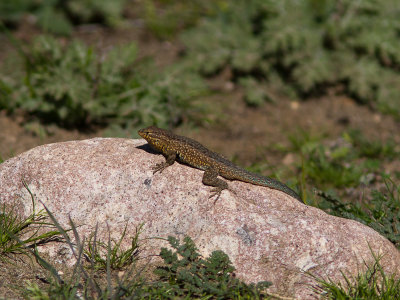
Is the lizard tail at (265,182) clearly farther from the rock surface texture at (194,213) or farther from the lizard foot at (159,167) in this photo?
the lizard foot at (159,167)

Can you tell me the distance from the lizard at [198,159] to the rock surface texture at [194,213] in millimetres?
94

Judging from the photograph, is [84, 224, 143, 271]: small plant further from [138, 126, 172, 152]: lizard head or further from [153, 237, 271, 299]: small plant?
[138, 126, 172, 152]: lizard head

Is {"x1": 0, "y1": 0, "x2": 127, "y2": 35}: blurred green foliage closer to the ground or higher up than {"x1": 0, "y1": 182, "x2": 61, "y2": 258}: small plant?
higher up

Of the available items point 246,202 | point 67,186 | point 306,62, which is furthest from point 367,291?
point 306,62

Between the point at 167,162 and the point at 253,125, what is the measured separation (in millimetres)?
4264

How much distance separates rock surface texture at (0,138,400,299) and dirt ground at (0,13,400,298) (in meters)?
2.41

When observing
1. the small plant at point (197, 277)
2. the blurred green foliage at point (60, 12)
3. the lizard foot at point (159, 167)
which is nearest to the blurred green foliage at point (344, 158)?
the lizard foot at point (159, 167)

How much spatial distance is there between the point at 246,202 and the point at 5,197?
2.72m

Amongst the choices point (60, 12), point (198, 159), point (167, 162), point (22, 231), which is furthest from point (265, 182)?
point (60, 12)

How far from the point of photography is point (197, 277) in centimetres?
445

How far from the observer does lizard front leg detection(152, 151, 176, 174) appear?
5.20 metres

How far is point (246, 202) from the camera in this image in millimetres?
5031

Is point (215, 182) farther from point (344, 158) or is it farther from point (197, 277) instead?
point (344, 158)

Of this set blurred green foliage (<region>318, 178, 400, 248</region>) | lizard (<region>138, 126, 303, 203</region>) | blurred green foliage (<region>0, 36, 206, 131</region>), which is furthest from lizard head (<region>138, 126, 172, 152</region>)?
blurred green foliage (<region>318, 178, 400, 248</region>)
